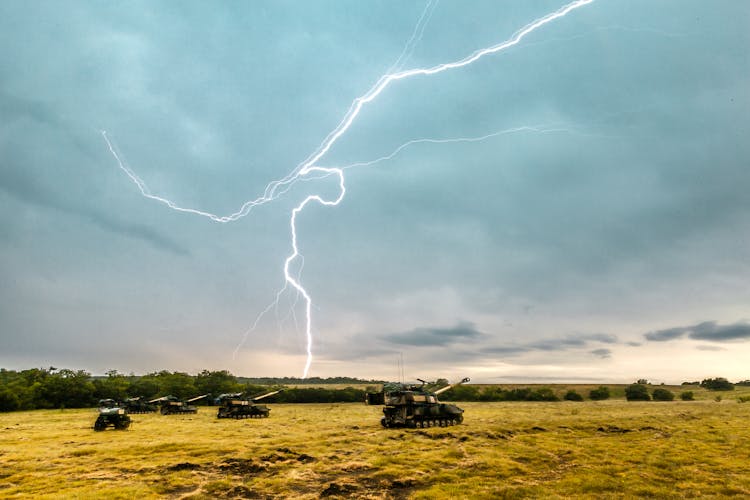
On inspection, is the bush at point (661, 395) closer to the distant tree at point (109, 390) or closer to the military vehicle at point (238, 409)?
the military vehicle at point (238, 409)

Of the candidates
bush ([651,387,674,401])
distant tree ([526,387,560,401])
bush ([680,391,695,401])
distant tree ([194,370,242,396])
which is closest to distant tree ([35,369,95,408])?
distant tree ([194,370,242,396])

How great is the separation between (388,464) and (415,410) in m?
13.8

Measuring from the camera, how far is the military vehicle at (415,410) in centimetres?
3027

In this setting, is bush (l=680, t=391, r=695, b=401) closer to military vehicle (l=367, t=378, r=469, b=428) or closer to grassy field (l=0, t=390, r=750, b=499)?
grassy field (l=0, t=390, r=750, b=499)

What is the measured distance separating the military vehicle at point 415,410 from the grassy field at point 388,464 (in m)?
2.91

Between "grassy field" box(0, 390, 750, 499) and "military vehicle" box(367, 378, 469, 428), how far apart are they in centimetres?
291

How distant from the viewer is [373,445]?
72.5 ft

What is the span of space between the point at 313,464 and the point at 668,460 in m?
14.1

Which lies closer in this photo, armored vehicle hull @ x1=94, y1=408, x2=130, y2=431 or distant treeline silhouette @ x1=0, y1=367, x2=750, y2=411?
armored vehicle hull @ x1=94, y1=408, x2=130, y2=431

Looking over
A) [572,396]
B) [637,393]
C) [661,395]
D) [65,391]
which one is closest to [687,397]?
[661,395]

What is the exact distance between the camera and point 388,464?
1694 cm

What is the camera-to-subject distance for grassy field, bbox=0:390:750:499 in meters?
13.4

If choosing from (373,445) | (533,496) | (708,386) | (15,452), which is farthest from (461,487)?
(708,386)

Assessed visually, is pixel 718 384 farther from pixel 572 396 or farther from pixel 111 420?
pixel 111 420
